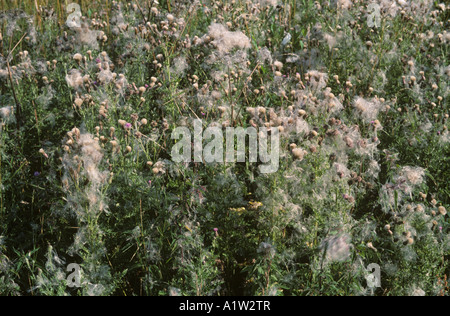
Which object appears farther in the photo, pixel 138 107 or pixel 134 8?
pixel 134 8

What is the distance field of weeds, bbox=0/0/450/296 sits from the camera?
8.17 feet

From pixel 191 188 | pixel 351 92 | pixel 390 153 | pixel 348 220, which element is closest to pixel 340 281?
pixel 348 220

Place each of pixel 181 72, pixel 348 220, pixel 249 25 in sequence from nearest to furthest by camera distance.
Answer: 1. pixel 348 220
2. pixel 181 72
3. pixel 249 25

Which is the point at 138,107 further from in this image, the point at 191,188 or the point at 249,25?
the point at 249,25

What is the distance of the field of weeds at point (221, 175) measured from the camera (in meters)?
2.49

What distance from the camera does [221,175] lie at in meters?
2.71

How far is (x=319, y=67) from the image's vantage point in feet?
13.1

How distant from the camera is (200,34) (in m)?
4.53

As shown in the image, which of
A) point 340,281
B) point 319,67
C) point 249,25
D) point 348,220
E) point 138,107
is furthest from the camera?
point 249,25

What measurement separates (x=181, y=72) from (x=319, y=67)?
4.02 ft

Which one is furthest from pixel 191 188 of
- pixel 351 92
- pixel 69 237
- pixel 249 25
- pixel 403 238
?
pixel 249 25

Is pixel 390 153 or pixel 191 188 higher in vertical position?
pixel 390 153

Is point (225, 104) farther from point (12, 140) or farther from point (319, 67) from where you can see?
point (12, 140)

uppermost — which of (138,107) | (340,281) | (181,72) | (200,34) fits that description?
(200,34)
